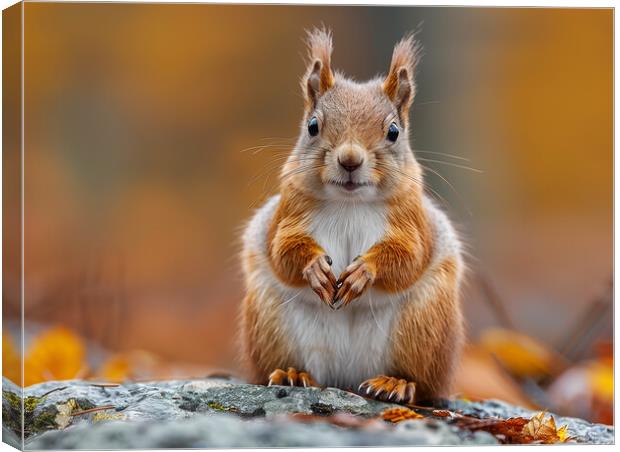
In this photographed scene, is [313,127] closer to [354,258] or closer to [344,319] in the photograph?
[354,258]

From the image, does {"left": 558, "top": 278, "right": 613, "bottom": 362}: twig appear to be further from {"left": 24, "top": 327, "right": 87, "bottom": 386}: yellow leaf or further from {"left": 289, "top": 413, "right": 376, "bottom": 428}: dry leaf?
{"left": 24, "top": 327, "right": 87, "bottom": 386}: yellow leaf

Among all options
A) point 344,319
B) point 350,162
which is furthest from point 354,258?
point 350,162

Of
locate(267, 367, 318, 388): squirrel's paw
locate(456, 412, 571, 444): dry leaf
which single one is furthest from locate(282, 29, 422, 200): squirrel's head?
locate(456, 412, 571, 444): dry leaf

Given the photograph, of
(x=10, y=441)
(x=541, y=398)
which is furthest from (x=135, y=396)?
(x=541, y=398)

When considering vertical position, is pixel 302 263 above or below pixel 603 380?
above

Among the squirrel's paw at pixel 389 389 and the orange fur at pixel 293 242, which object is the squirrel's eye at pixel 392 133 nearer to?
the orange fur at pixel 293 242

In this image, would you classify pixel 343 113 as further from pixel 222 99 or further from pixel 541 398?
pixel 541 398
